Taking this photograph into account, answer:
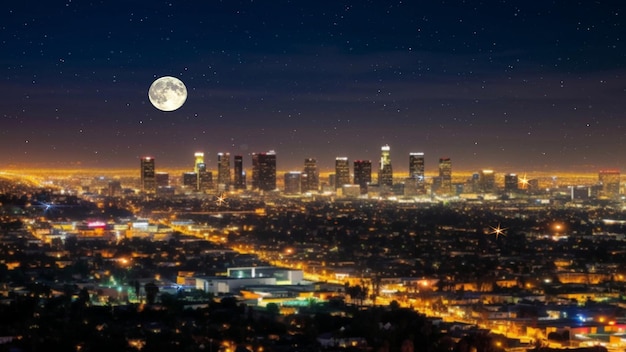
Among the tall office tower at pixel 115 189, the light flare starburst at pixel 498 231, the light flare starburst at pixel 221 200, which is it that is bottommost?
the light flare starburst at pixel 498 231

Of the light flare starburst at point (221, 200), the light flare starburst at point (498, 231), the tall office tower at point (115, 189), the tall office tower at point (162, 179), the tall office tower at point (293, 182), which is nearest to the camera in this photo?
the light flare starburst at point (498, 231)

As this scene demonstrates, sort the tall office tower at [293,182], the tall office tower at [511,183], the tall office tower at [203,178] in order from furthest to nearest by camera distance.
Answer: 1. the tall office tower at [293,182]
2. the tall office tower at [203,178]
3. the tall office tower at [511,183]

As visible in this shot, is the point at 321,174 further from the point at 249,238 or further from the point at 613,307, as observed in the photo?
the point at 613,307

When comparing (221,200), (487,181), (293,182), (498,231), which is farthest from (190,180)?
(498,231)

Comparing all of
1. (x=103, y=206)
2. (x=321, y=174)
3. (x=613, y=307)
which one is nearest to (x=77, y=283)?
(x=613, y=307)

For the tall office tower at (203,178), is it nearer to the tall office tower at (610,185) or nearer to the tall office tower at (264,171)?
the tall office tower at (264,171)

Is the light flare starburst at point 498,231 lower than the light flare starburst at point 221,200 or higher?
lower

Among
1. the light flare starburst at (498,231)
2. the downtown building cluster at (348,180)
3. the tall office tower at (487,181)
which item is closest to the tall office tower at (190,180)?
the downtown building cluster at (348,180)
